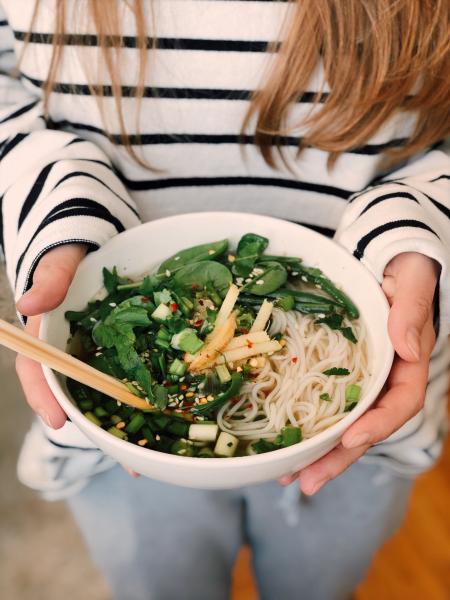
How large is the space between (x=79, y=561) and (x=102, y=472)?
78 centimetres

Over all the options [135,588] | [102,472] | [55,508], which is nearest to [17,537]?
[55,508]

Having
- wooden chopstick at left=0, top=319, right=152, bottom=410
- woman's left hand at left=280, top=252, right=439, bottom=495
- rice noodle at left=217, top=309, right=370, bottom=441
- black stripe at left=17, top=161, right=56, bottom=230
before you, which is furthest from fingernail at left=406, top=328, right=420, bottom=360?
black stripe at left=17, top=161, right=56, bottom=230

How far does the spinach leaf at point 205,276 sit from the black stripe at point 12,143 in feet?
1.13

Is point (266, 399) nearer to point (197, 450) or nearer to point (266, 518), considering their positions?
point (197, 450)

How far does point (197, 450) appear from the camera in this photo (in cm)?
73

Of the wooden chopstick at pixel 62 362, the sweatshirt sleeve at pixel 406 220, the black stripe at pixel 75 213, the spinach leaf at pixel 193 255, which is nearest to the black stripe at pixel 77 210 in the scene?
the black stripe at pixel 75 213

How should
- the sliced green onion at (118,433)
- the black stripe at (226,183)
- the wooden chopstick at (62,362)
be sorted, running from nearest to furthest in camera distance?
1. the wooden chopstick at (62,362)
2. the sliced green onion at (118,433)
3. the black stripe at (226,183)

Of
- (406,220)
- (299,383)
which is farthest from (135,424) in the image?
(406,220)

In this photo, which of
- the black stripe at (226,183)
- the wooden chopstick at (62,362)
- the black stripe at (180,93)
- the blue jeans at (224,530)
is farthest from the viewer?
the blue jeans at (224,530)

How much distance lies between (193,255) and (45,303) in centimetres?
27

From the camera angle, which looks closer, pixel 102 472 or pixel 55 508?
pixel 102 472

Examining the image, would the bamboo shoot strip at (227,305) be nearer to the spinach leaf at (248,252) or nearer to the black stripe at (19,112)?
the spinach leaf at (248,252)

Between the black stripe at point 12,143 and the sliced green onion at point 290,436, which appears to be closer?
the sliced green onion at point 290,436

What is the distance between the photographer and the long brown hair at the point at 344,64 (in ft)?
2.71
